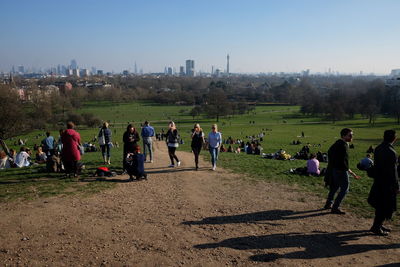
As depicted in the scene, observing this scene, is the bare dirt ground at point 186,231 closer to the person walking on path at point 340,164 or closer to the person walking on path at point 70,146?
the person walking on path at point 340,164

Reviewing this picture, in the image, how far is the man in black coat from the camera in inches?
223

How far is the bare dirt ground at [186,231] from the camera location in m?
5.14

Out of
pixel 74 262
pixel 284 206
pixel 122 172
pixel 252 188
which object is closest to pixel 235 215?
pixel 284 206

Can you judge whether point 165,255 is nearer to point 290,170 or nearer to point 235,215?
point 235,215

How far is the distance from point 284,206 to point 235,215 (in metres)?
1.34

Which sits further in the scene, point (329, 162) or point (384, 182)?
point (329, 162)

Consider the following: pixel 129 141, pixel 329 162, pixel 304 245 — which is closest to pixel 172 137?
pixel 129 141

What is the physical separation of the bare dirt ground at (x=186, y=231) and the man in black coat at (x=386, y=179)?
0.58m

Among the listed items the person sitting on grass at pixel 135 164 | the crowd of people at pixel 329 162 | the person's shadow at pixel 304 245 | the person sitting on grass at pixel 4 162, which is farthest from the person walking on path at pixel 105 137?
the person's shadow at pixel 304 245

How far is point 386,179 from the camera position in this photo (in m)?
5.72

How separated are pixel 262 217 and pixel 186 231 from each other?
5.75ft

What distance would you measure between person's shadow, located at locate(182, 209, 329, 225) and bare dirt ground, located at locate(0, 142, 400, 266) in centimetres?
2

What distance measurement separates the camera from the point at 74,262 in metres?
5.00

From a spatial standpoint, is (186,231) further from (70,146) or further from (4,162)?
(4,162)
